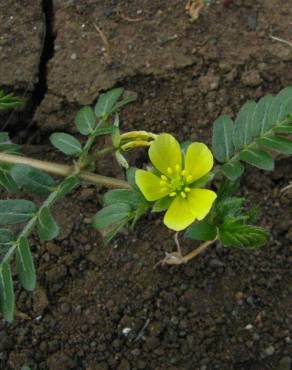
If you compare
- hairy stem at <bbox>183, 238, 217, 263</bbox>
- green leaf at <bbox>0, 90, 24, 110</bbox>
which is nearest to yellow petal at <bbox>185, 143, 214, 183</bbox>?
hairy stem at <bbox>183, 238, 217, 263</bbox>

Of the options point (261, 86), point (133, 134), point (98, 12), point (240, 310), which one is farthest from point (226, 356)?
point (98, 12)

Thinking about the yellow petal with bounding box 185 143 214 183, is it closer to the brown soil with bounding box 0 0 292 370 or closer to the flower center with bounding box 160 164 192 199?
the flower center with bounding box 160 164 192 199

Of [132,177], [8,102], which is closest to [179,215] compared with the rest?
[132,177]

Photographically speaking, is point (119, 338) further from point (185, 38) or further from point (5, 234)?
point (185, 38)

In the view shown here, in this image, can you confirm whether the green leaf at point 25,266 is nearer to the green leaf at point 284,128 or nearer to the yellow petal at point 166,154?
the yellow petal at point 166,154

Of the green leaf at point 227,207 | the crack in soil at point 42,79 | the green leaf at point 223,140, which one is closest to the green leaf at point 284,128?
the green leaf at point 223,140

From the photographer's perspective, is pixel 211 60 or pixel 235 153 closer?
pixel 235 153

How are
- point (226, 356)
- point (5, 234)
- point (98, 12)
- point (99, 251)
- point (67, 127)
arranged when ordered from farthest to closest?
point (98, 12) < point (67, 127) < point (99, 251) < point (226, 356) < point (5, 234)
